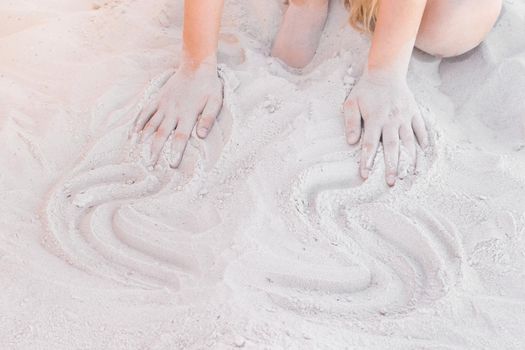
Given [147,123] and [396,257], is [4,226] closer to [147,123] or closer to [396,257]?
[147,123]

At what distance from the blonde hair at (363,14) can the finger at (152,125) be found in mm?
579

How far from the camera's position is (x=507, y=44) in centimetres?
180

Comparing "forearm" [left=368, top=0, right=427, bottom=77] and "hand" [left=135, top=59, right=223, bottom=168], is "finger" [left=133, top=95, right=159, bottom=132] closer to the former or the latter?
"hand" [left=135, top=59, right=223, bottom=168]

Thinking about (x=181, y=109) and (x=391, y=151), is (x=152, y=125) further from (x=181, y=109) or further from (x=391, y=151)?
(x=391, y=151)

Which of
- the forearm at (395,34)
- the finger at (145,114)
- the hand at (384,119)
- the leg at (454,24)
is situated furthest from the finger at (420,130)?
the finger at (145,114)

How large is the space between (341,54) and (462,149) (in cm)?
40

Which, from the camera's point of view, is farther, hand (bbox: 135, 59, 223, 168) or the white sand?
hand (bbox: 135, 59, 223, 168)

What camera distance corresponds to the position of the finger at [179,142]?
1498 mm

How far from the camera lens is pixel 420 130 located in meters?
1.51

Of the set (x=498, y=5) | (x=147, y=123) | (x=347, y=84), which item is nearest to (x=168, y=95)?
(x=147, y=123)

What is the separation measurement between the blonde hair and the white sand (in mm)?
44

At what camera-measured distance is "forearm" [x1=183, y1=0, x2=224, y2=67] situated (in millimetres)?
1614

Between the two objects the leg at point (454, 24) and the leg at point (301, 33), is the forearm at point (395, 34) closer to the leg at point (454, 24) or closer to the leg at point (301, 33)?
the leg at point (454, 24)

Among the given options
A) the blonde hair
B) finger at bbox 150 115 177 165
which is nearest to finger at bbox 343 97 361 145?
the blonde hair
